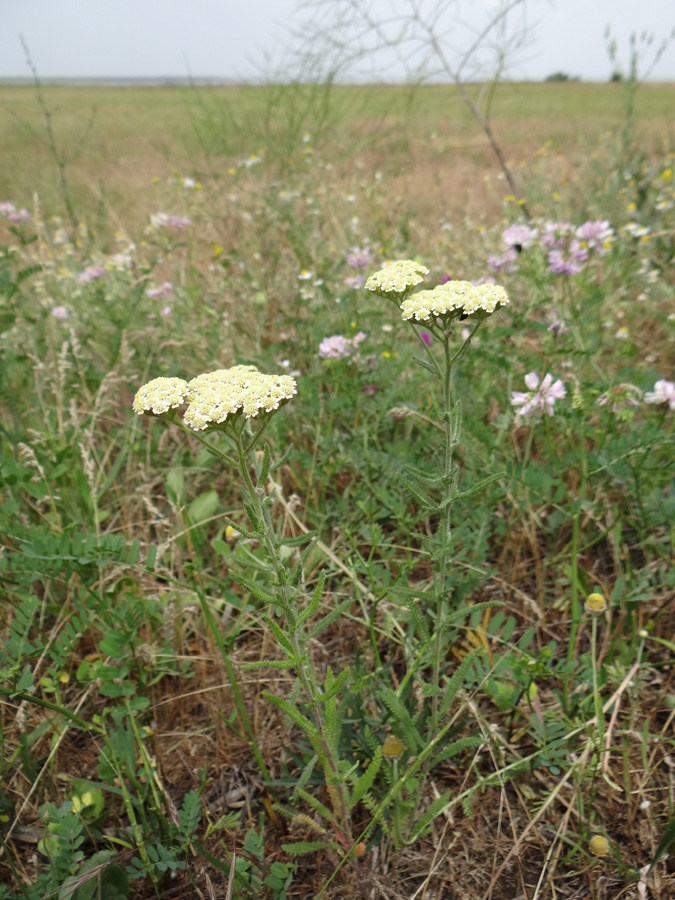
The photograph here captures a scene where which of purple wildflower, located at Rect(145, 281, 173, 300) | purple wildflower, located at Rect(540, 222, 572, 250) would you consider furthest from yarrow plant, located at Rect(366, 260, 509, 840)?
purple wildflower, located at Rect(145, 281, 173, 300)

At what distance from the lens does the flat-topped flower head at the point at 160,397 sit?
1.03 meters

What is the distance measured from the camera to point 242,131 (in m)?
6.16

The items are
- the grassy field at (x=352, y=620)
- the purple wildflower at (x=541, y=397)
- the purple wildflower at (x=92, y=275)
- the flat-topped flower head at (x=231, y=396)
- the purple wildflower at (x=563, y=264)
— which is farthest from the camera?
the purple wildflower at (x=92, y=275)

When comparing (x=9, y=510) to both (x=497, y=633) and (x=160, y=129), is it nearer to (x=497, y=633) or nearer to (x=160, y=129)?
(x=497, y=633)

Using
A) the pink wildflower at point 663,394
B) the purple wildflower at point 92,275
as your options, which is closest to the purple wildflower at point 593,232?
the pink wildflower at point 663,394

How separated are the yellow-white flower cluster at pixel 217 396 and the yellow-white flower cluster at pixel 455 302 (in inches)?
12.3

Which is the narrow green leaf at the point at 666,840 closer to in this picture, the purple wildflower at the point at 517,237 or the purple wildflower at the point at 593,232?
the purple wildflower at the point at 517,237

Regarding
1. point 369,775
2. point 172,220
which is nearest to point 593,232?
point 369,775

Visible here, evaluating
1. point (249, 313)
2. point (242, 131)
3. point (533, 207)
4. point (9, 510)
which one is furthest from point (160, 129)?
point (9, 510)

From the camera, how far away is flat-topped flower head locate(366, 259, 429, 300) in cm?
126

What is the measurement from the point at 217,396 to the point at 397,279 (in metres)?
0.54

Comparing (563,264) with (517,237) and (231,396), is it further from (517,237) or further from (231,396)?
(231,396)

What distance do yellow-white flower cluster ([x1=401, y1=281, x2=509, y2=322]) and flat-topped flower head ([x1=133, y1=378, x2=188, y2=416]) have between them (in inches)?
18.9

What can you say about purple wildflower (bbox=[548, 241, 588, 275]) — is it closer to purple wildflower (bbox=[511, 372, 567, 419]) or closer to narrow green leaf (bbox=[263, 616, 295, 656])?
purple wildflower (bbox=[511, 372, 567, 419])
